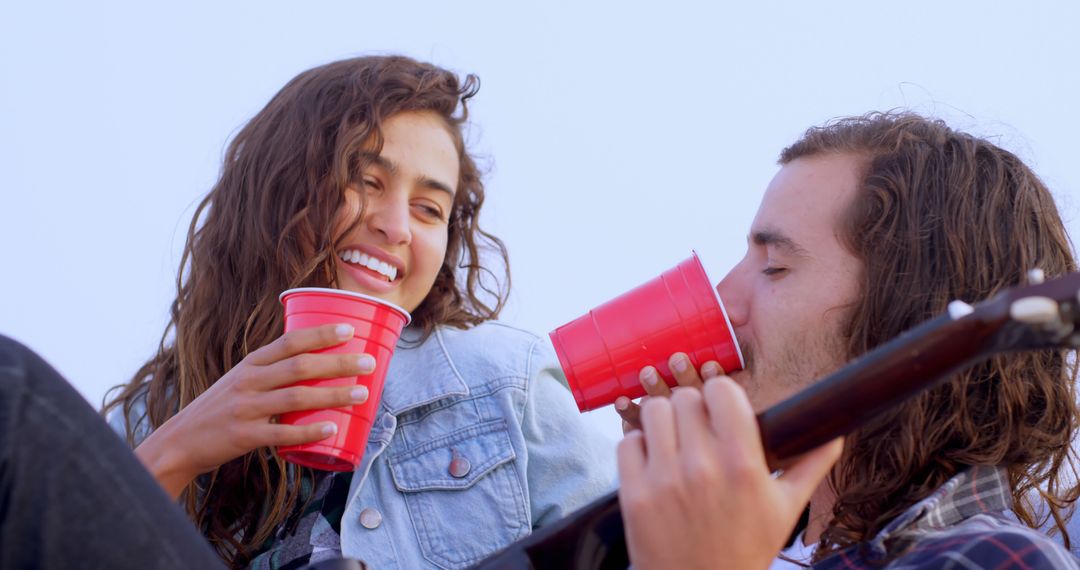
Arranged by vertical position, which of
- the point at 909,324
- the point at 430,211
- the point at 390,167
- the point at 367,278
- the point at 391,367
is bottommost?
the point at 909,324

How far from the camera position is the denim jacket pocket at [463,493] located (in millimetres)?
2607

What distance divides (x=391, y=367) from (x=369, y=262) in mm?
339

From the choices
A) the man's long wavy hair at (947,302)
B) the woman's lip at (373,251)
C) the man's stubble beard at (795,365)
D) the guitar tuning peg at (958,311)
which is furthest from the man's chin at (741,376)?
the woman's lip at (373,251)

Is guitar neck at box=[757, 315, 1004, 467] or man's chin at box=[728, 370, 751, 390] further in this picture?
man's chin at box=[728, 370, 751, 390]

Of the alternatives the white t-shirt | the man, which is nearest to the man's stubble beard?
the man

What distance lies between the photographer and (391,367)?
9.76 ft

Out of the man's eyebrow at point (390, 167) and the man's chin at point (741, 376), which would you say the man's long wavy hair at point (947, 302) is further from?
the man's eyebrow at point (390, 167)

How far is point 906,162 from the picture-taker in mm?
2170

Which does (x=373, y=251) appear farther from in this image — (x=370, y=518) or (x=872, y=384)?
(x=872, y=384)

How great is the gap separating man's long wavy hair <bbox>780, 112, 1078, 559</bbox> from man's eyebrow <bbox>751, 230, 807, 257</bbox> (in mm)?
94

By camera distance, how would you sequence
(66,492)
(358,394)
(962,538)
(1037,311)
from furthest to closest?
1. (358,394)
2. (962,538)
3. (66,492)
4. (1037,311)

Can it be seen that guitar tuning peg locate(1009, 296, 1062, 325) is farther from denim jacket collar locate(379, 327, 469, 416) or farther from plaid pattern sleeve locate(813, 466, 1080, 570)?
denim jacket collar locate(379, 327, 469, 416)

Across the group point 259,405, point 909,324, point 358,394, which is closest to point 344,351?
point 358,394

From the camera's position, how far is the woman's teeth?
2800 mm
